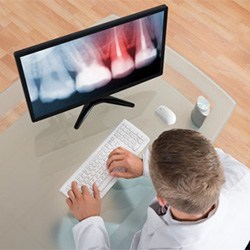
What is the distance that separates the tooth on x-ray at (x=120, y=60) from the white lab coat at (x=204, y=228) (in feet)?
1.54

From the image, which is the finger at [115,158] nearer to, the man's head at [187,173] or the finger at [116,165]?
the finger at [116,165]

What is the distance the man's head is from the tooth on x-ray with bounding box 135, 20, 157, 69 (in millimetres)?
499

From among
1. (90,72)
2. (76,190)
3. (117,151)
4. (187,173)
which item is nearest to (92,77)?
(90,72)

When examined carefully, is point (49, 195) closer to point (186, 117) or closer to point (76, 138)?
point (76, 138)

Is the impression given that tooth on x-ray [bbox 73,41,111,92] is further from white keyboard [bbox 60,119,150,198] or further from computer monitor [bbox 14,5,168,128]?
white keyboard [bbox 60,119,150,198]

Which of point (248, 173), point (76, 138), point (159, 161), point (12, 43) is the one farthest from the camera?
point (12, 43)

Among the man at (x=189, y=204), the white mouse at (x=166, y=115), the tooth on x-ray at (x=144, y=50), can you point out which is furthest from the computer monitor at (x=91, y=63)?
the man at (x=189, y=204)

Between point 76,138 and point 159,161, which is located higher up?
point 159,161

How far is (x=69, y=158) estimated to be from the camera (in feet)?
5.58

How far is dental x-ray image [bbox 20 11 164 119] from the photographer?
146cm

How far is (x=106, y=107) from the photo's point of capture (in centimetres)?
182

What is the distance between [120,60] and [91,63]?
0.12 m

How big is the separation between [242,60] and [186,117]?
1208 mm

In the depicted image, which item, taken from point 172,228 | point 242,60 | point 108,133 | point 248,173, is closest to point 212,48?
point 242,60
